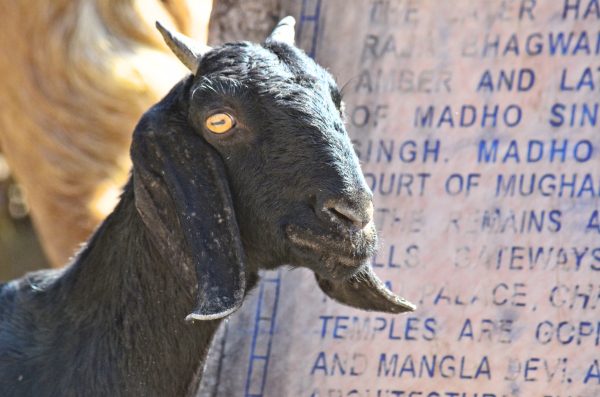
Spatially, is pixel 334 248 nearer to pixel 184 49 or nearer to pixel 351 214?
pixel 351 214

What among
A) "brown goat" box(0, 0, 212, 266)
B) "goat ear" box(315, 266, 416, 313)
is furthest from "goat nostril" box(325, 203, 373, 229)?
"brown goat" box(0, 0, 212, 266)

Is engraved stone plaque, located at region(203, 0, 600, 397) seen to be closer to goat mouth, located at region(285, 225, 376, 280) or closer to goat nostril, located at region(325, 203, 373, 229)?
goat mouth, located at region(285, 225, 376, 280)

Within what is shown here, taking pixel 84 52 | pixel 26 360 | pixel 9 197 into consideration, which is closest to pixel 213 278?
pixel 26 360

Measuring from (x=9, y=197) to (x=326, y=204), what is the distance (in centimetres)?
654

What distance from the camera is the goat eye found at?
3850 millimetres

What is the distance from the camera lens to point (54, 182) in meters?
6.71

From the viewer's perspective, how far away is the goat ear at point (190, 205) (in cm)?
381

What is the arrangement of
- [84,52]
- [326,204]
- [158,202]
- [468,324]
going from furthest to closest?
[84,52] → [468,324] → [158,202] → [326,204]

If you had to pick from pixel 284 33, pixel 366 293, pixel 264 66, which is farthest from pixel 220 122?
pixel 366 293

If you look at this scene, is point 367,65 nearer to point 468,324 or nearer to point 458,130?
point 458,130

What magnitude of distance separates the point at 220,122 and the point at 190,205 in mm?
249

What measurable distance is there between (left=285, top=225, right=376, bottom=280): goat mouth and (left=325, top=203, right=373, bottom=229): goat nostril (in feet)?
0.12

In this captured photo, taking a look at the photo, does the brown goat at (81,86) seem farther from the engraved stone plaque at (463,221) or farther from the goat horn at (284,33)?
the goat horn at (284,33)

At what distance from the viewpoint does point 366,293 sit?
167 inches
